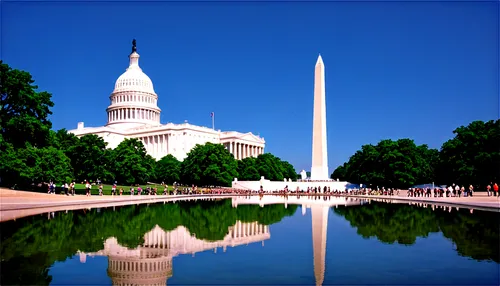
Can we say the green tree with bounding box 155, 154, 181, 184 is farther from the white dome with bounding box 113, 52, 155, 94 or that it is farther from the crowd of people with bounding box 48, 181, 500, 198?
the white dome with bounding box 113, 52, 155, 94

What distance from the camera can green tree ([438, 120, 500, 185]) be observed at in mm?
51031

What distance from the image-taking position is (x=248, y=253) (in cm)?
1203

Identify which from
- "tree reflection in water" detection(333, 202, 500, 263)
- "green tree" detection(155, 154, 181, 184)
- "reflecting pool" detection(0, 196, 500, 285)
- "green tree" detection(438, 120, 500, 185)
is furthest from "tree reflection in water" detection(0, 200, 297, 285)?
"green tree" detection(155, 154, 181, 184)

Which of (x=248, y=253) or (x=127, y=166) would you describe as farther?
(x=127, y=166)

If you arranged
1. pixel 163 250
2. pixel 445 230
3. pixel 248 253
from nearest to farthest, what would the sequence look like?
pixel 248 253 → pixel 163 250 → pixel 445 230

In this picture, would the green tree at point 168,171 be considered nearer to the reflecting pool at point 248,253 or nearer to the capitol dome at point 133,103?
the capitol dome at point 133,103

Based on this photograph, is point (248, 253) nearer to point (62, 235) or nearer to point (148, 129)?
point (62, 235)

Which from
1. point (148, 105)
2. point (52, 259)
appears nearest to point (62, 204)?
point (52, 259)

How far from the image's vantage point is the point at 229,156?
261 feet

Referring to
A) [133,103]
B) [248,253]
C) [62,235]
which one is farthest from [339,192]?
[133,103]

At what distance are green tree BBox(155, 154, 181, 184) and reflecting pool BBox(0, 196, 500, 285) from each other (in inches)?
2438

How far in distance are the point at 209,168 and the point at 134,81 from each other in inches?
2575

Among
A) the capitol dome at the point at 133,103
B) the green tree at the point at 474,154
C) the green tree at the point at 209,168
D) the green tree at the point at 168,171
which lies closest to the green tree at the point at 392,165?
the green tree at the point at 474,154

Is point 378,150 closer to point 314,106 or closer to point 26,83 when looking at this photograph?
point 314,106
